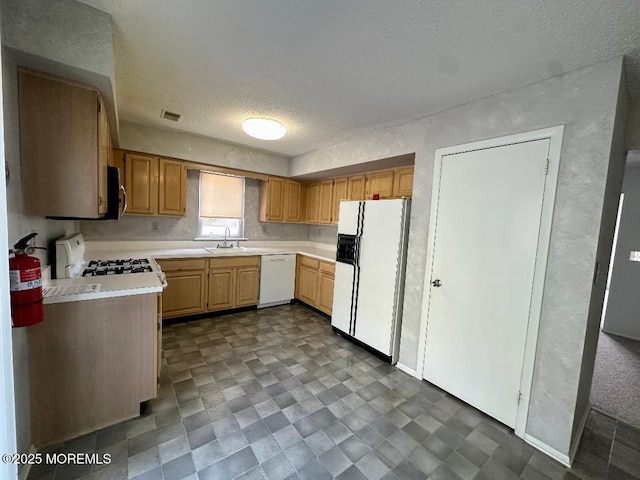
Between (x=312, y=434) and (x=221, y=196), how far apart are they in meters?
3.51

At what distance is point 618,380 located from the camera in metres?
2.74

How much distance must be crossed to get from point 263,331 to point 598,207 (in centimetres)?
327

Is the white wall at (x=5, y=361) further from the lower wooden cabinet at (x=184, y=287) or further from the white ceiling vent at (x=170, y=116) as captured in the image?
the lower wooden cabinet at (x=184, y=287)

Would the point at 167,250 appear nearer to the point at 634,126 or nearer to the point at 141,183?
the point at 141,183

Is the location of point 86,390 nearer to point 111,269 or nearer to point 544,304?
point 111,269

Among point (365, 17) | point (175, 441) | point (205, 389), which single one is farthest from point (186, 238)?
point (365, 17)

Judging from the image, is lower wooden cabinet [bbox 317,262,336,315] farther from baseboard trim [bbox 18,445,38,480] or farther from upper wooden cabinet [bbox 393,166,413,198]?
baseboard trim [bbox 18,445,38,480]

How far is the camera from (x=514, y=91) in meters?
1.95

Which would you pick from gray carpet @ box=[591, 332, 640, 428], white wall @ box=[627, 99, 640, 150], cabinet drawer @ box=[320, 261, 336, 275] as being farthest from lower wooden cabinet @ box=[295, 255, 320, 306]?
white wall @ box=[627, 99, 640, 150]

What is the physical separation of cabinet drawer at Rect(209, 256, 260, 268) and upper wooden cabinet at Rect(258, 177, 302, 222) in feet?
2.73

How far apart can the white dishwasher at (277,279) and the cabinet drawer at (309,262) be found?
15cm

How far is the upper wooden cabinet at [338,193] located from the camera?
160 inches

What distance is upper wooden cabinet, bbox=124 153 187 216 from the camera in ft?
10.9

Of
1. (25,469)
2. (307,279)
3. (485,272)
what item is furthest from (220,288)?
(485,272)
